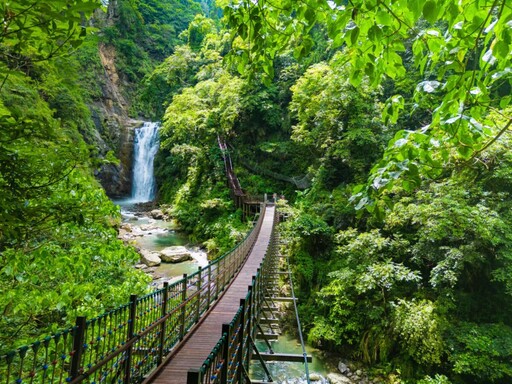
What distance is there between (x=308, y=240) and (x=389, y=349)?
4.74 metres

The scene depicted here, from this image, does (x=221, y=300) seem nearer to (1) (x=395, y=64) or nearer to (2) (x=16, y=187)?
(2) (x=16, y=187)

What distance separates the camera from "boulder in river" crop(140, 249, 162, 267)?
12.6 metres

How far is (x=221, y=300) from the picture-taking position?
19.6 ft

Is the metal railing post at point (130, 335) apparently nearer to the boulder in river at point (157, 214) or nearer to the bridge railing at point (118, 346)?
the bridge railing at point (118, 346)

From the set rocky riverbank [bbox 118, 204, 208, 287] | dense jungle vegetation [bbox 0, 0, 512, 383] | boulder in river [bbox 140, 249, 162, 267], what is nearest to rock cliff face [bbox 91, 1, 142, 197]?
dense jungle vegetation [bbox 0, 0, 512, 383]

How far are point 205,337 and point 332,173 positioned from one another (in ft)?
36.1

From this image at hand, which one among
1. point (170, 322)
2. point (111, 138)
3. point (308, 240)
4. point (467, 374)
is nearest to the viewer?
point (170, 322)

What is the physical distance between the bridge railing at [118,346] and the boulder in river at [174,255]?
745 centimetres

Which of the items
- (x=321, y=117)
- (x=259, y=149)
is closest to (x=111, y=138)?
(x=259, y=149)

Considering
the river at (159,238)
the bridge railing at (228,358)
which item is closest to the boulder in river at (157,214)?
the river at (159,238)

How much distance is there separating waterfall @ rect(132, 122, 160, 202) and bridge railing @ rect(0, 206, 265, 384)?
21.0m

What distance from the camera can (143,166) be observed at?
25.7 metres

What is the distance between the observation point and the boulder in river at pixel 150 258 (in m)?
12.6

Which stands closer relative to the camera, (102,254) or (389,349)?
(102,254)
